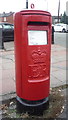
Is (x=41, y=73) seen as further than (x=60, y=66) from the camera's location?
No

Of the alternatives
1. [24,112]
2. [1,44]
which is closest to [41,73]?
[24,112]

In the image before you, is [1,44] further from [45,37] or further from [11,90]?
[45,37]

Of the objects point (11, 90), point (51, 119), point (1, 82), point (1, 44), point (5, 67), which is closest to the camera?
point (51, 119)

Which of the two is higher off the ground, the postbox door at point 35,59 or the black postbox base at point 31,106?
the postbox door at point 35,59

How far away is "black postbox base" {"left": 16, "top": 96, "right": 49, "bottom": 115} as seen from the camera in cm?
293

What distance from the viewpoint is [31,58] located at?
2738mm

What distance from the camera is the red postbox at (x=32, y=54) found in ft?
8.71

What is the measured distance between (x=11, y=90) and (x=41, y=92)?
1.18 metres

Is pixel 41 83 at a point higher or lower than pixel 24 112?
higher

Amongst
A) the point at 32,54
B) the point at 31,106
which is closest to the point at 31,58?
the point at 32,54

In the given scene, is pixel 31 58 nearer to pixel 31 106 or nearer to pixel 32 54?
pixel 32 54

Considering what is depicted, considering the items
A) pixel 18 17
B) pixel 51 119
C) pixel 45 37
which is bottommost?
pixel 51 119

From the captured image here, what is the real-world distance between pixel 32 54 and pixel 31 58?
6 cm

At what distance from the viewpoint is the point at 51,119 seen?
2867 millimetres
